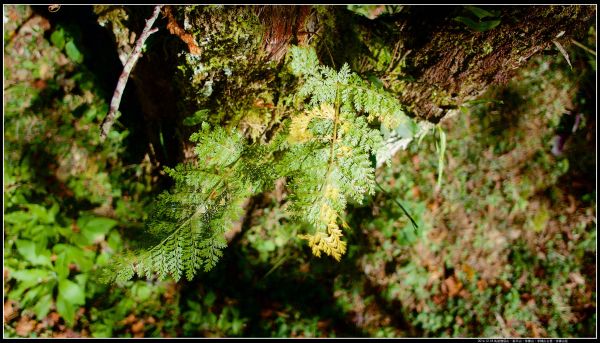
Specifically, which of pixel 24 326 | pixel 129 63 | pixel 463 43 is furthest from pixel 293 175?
pixel 24 326

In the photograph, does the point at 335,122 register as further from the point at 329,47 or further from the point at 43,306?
the point at 43,306

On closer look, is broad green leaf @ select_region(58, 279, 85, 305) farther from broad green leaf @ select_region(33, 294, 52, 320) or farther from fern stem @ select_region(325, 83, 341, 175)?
fern stem @ select_region(325, 83, 341, 175)

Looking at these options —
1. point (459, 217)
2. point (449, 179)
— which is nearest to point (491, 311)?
point (459, 217)

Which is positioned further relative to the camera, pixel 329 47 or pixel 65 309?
pixel 65 309

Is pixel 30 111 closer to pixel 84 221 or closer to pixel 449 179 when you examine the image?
pixel 84 221

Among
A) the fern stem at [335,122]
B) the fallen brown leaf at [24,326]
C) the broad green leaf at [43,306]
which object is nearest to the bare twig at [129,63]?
the fern stem at [335,122]

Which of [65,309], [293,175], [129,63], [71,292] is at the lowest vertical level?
[65,309]

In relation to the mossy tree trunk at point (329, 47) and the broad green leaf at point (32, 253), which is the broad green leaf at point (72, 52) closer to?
the mossy tree trunk at point (329, 47)
